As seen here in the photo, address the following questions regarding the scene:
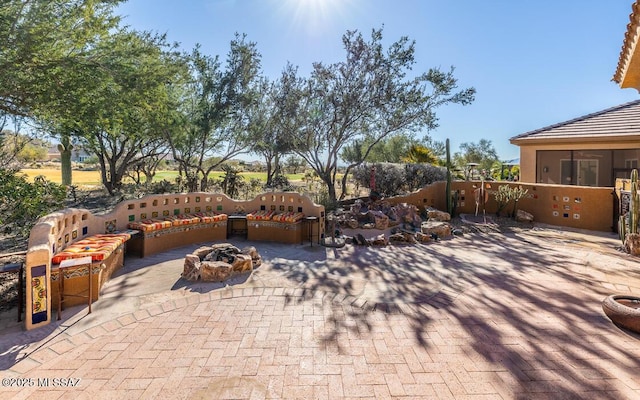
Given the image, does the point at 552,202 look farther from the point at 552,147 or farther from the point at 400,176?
the point at 400,176

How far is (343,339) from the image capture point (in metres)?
4.26

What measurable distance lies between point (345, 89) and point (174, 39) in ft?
25.1

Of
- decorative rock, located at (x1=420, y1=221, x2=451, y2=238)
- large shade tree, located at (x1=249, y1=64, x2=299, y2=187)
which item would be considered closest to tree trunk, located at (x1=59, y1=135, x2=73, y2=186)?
large shade tree, located at (x1=249, y1=64, x2=299, y2=187)

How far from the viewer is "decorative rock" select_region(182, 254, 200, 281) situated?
647 centimetres

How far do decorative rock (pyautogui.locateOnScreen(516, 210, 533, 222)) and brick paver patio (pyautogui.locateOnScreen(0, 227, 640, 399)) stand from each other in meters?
5.64

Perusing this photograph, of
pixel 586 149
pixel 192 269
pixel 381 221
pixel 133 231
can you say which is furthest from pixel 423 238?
pixel 586 149

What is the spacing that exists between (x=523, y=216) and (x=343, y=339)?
471 inches

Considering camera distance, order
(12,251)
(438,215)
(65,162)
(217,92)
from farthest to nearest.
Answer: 1. (65,162)
2. (217,92)
3. (438,215)
4. (12,251)

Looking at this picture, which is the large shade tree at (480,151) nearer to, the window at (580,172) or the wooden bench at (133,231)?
the window at (580,172)

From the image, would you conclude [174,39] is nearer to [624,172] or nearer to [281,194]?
[281,194]

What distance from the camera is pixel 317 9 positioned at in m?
11.4

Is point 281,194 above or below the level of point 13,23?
below

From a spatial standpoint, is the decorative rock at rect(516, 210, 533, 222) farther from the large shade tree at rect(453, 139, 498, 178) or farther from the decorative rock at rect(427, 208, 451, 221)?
the large shade tree at rect(453, 139, 498, 178)

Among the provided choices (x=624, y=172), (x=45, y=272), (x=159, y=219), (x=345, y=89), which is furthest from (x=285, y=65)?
(x=624, y=172)
